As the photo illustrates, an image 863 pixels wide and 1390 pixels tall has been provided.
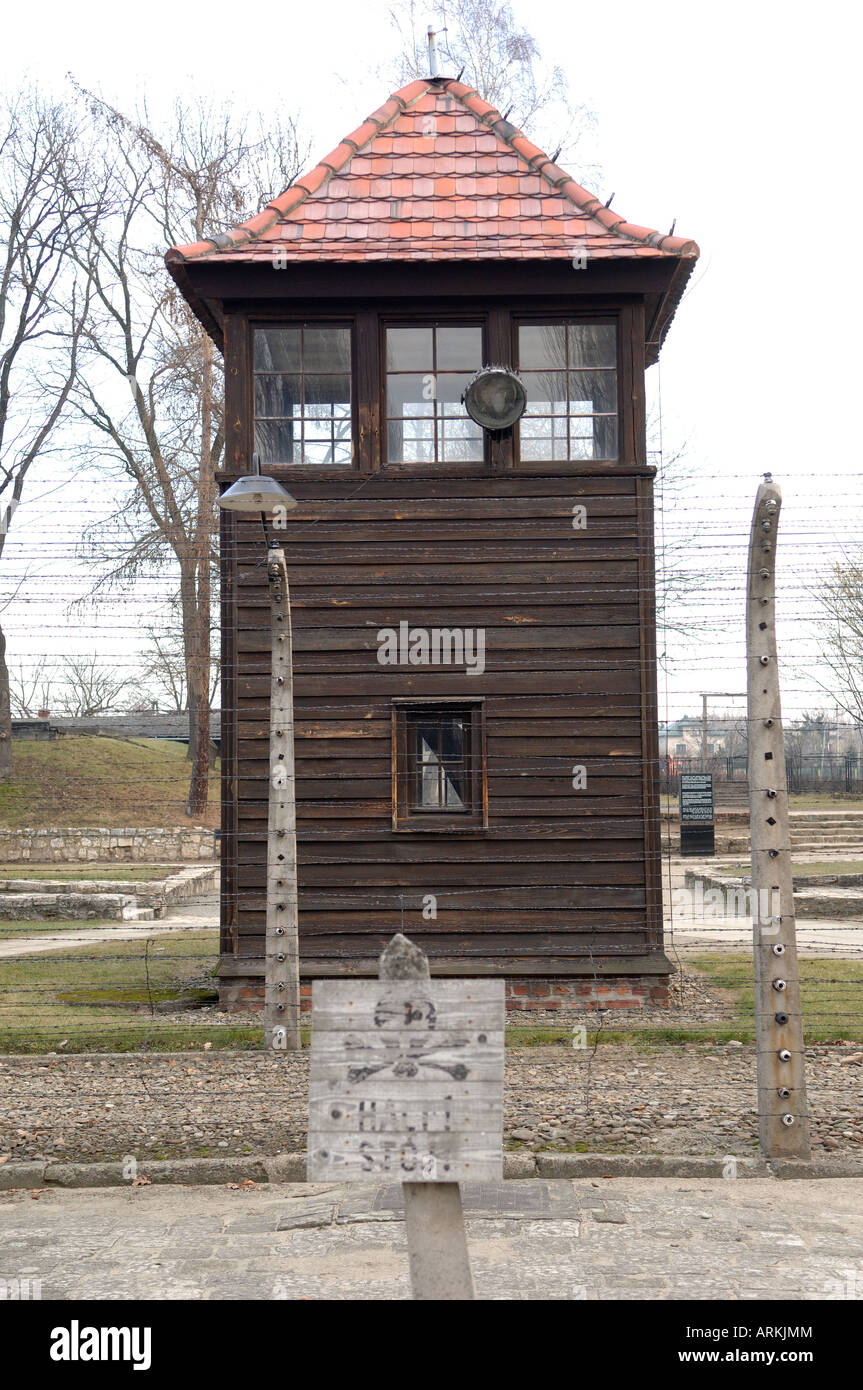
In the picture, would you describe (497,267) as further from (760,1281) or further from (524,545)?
(760,1281)

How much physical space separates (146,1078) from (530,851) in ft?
13.1

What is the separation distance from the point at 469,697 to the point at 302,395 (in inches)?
120

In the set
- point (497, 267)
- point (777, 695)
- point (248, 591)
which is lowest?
point (777, 695)

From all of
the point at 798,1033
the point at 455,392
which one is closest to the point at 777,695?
the point at 798,1033

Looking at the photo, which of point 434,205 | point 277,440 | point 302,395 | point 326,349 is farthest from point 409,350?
point 434,205

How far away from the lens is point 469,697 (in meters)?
11.5

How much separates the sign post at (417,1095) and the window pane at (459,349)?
8917 mm

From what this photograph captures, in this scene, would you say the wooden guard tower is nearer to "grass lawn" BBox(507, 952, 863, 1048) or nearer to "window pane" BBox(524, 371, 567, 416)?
"window pane" BBox(524, 371, 567, 416)

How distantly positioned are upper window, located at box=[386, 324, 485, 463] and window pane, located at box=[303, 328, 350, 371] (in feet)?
1.27

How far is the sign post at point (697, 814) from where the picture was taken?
25.2m

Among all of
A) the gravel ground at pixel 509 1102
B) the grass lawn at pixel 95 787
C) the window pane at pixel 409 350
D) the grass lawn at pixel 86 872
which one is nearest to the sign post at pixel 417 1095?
the gravel ground at pixel 509 1102

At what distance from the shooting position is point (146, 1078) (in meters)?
8.73

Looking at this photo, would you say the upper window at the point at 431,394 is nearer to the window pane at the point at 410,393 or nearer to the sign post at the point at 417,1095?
the window pane at the point at 410,393
